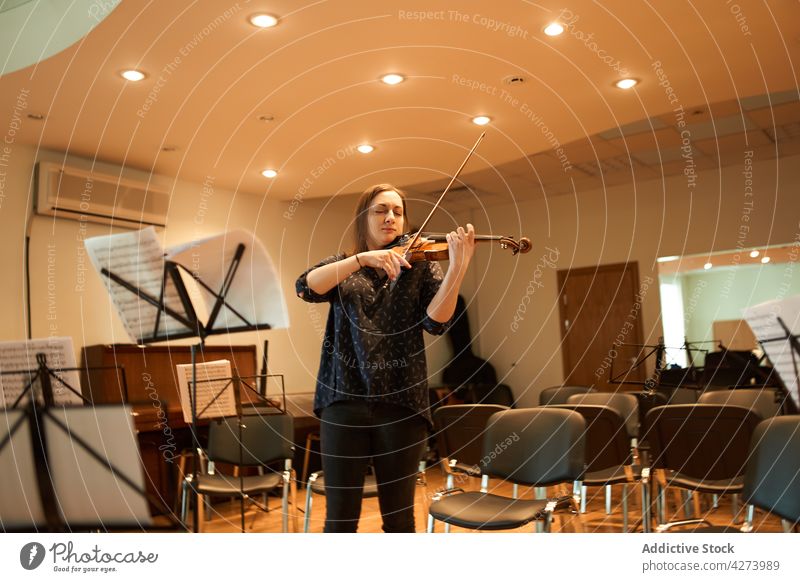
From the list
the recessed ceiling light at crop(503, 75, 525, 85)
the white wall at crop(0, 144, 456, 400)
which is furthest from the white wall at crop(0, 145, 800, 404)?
the recessed ceiling light at crop(503, 75, 525, 85)

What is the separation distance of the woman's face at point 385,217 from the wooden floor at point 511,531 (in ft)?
6.46

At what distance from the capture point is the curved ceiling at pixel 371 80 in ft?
11.2

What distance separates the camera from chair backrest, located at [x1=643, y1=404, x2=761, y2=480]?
3307 mm

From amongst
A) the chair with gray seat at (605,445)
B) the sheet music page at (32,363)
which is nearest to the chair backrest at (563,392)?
the chair with gray seat at (605,445)

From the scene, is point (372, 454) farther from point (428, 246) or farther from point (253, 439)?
point (253, 439)

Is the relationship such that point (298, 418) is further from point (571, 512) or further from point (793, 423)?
point (793, 423)

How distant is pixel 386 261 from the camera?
2135mm

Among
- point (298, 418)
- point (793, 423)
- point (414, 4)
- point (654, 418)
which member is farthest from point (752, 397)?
point (298, 418)

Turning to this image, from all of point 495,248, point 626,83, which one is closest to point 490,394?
point 495,248

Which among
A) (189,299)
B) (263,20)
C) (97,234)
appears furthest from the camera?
(97,234)

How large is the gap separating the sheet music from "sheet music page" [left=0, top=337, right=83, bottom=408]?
2439mm

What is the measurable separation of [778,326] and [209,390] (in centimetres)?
251

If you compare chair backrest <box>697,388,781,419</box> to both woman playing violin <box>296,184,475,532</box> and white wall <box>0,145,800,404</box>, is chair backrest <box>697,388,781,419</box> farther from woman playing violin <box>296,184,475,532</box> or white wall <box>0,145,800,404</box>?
woman playing violin <box>296,184,475,532</box>

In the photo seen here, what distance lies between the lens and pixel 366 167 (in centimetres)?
429
